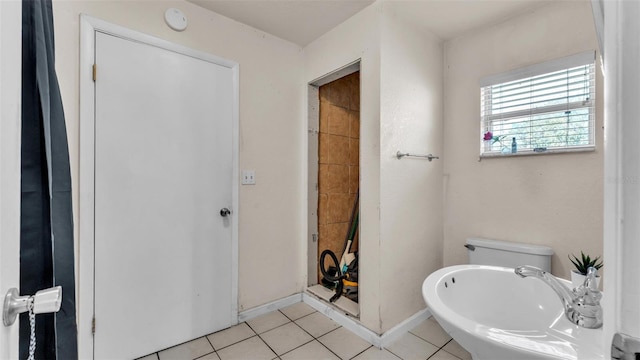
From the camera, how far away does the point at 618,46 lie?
30 centimetres

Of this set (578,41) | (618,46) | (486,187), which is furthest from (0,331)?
(578,41)

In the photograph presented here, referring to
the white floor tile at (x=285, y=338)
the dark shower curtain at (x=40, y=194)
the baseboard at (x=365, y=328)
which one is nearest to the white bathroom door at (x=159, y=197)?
the white floor tile at (x=285, y=338)

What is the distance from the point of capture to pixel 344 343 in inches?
72.4

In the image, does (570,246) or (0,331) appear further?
(570,246)

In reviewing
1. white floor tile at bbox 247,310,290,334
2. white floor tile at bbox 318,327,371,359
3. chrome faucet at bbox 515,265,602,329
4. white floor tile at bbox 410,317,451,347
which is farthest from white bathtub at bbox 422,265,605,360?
white floor tile at bbox 247,310,290,334

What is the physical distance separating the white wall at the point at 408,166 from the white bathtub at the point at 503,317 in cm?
68

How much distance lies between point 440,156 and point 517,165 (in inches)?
21.6

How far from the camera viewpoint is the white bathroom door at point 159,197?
157 cm

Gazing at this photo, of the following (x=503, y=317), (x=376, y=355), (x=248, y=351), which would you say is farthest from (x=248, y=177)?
(x=503, y=317)

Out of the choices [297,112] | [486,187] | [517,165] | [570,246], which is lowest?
[570,246]

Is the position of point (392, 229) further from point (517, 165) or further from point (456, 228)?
point (517, 165)

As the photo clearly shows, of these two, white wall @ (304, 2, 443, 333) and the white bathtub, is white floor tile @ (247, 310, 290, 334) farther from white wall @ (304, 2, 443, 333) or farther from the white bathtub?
the white bathtub

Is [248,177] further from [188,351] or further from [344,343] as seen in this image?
[344,343]

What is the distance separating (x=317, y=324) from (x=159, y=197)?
1456 millimetres
